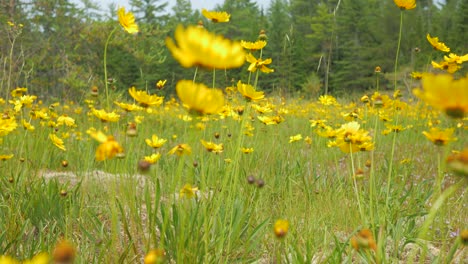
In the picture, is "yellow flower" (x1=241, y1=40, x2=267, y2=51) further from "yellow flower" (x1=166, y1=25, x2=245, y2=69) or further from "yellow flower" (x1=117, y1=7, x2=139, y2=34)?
"yellow flower" (x1=166, y1=25, x2=245, y2=69)

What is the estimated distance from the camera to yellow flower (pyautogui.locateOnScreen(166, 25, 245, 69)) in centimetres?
67

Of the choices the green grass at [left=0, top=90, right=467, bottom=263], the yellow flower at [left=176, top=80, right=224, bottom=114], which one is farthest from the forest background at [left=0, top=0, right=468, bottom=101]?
the yellow flower at [left=176, top=80, right=224, bottom=114]

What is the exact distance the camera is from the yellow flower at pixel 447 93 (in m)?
0.62

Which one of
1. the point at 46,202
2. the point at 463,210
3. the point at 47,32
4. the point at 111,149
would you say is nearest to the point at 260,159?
the point at 463,210

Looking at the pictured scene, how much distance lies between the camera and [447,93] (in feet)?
2.09

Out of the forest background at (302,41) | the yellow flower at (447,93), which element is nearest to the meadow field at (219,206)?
the yellow flower at (447,93)

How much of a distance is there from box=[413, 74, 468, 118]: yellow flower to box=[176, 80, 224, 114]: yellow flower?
37 cm

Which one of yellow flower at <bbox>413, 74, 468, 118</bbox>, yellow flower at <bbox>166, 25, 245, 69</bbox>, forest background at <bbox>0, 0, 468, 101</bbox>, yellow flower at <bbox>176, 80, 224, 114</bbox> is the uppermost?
yellow flower at <bbox>166, 25, 245, 69</bbox>

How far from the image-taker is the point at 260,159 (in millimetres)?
2744

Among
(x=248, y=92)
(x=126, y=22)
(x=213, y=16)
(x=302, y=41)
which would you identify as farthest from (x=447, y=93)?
(x=302, y=41)

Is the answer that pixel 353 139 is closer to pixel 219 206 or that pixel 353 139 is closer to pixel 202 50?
pixel 219 206

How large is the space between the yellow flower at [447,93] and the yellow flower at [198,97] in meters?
0.37

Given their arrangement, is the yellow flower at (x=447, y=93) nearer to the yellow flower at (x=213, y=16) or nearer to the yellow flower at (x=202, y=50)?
the yellow flower at (x=202, y=50)

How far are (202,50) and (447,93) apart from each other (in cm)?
41
